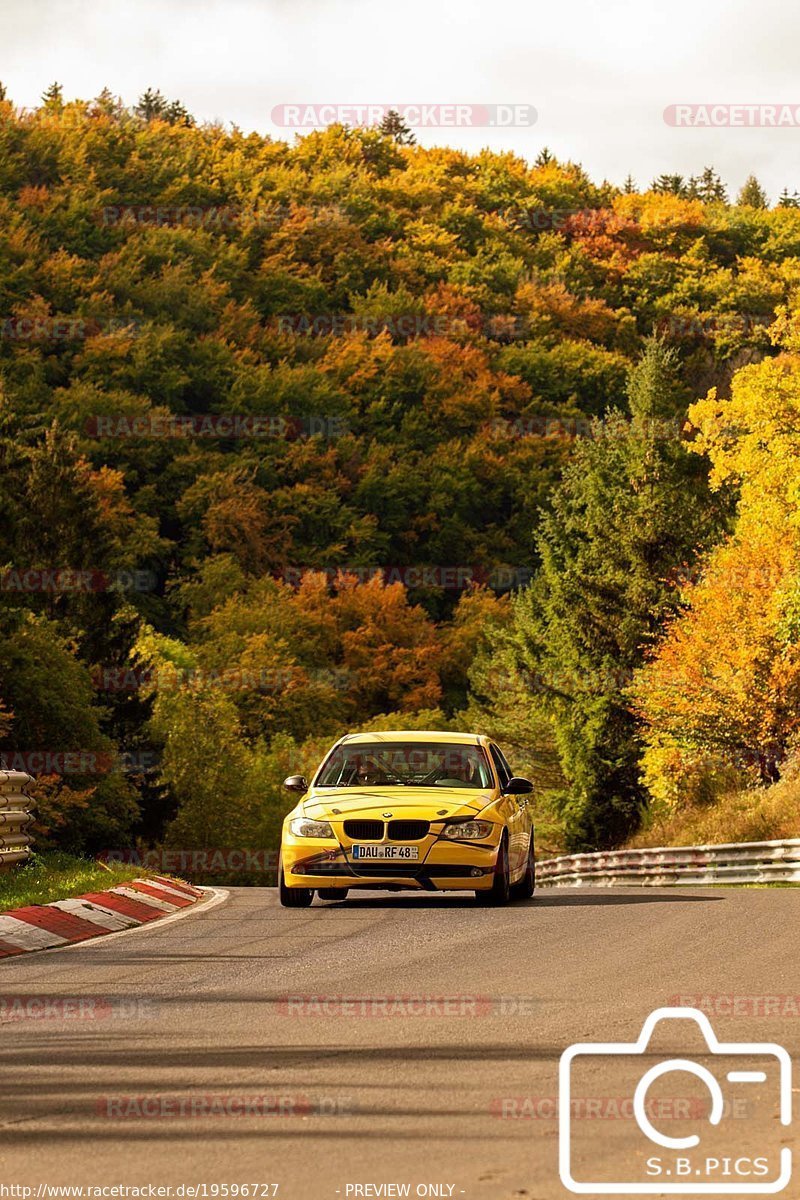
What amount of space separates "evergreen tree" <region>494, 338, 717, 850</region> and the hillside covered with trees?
14 cm

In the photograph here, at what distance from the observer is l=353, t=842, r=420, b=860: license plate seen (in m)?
17.3

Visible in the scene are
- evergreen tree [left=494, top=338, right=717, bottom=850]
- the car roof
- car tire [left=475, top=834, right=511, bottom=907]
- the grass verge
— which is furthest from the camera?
evergreen tree [left=494, top=338, right=717, bottom=850]

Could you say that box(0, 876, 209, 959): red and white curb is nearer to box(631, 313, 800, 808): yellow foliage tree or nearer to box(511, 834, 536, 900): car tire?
box(511, 834, 536, 900): car tire

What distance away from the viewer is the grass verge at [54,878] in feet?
53.8

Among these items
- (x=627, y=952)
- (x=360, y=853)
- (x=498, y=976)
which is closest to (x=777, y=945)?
(x=627, y=952)

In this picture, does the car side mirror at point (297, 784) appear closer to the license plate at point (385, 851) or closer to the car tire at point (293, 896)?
the car tire at point (293, 896)

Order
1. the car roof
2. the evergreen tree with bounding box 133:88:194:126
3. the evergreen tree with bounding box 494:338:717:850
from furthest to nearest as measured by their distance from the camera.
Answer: the evergreen tree with bounding box 133:88:194:126, the evergreen tree with bounding box 494:338:717:850, the car roof

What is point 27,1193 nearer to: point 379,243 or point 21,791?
point 21,791

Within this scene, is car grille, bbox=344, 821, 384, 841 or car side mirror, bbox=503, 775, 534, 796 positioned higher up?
car side mirror, bbox=503, 775, 534, 796

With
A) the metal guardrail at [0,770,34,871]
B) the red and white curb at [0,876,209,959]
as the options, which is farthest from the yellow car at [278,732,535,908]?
the metal guardrail at [0,770,34,871]

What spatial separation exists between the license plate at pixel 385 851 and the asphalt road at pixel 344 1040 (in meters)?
1.17

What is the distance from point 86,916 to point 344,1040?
730 centimetres

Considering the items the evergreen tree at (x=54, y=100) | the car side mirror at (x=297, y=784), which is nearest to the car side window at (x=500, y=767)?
the car side mirror at (x=297, y=784)

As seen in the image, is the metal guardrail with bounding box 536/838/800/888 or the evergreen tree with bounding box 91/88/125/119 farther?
the evergreen tree with bounding box 91/88/125/119
